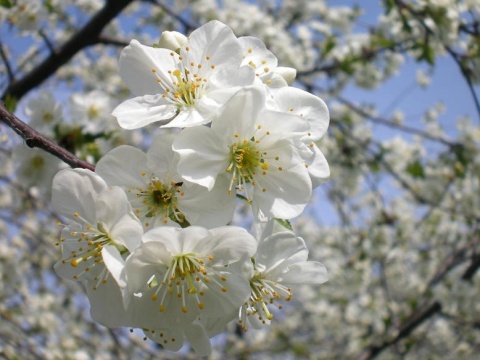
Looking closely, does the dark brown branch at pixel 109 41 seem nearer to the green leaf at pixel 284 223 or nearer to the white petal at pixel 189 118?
the white petal at pixel 189 118

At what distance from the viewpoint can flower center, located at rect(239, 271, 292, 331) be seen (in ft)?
4.14

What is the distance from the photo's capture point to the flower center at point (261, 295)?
4.14 feet

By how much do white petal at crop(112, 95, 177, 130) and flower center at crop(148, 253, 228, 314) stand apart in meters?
0.32

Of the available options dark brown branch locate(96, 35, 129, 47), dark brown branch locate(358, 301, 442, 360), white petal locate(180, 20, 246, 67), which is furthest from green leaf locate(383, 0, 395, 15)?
dark brown branch locate(358, 301, 442, 360)

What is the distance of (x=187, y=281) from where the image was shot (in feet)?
3.69

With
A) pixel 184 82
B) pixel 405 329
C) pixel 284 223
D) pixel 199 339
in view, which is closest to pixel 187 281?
pixel 199 339

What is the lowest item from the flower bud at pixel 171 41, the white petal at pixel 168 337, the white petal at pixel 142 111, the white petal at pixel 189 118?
the white petal at pixel 168 337

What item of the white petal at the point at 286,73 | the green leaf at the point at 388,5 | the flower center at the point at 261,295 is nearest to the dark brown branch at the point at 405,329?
the green leaf at the point at 388,5

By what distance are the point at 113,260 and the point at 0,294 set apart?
4.53 meters

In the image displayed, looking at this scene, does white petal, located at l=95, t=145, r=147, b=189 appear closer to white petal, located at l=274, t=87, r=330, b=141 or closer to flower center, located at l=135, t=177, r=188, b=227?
flower center, located at l=135, t=177, r=188, b=227

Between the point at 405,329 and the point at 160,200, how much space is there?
3.36 metres

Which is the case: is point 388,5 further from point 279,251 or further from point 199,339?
point 199,339

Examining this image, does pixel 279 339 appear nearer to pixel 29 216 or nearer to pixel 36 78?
pixel 29 216

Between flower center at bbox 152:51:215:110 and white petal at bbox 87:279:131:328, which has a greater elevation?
flower center at bbox 152:51:215:110
